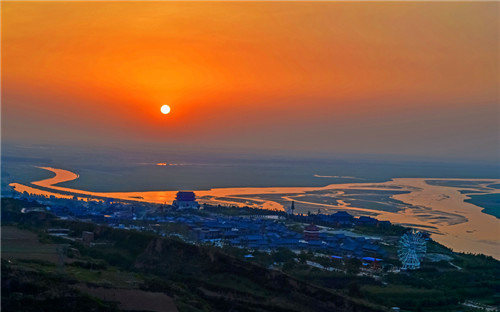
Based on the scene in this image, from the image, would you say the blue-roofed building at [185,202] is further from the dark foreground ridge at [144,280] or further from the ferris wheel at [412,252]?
the ferris wheel at [412,252]

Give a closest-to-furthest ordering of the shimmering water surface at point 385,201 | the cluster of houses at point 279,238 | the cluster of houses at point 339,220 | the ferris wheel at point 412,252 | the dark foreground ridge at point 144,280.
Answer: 1. the dark foreground ridge at point 144,280
2. the ferris wheel at point 412,252
3. the cluster of houses at point 279,238
4. the cluster of houses at point 339,220
5. the shimmering water surface at point 385,201

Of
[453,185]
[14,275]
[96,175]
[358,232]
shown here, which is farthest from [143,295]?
[453,185]

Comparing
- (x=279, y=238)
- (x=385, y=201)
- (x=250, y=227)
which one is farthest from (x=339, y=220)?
(x=385, y=201)

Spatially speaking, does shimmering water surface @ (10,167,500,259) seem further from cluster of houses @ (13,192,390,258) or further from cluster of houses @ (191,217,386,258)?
cluster of houses @ (191,217,386,258)

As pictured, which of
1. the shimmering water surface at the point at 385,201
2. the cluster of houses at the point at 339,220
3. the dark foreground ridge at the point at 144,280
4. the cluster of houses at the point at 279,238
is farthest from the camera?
the shimmering water surface at the point at 385,201

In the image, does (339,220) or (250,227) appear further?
(339,220)

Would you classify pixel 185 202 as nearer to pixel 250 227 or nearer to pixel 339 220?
pixel 250 227

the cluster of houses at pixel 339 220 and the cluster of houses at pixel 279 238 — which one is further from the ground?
the cluster of houses at pixel 339 220

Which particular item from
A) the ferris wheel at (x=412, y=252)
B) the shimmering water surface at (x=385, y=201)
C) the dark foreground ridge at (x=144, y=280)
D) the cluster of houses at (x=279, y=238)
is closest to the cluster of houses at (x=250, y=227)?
the cluster of houses at (x=279, y=238)

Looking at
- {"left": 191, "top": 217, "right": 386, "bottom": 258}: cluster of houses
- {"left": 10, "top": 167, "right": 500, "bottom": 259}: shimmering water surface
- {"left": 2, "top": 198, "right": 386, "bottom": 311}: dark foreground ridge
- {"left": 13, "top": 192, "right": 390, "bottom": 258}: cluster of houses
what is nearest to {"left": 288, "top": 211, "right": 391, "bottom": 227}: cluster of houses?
{"left": 13, "top": 192, "right": 390, "bottom": 258}: cluster of houses

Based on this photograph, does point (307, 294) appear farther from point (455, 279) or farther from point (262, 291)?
point (455, 279)

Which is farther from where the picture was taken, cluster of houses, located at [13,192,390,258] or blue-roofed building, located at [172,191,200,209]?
blue-roofed building, located at [172,191,200,209]
